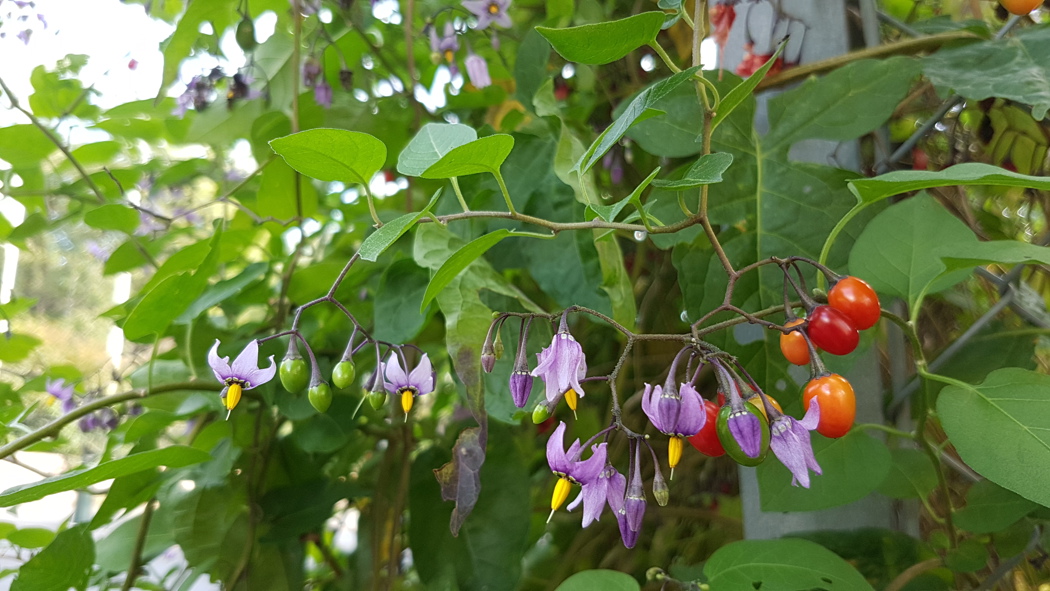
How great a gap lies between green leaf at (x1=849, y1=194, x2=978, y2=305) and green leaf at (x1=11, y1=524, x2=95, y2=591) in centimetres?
65

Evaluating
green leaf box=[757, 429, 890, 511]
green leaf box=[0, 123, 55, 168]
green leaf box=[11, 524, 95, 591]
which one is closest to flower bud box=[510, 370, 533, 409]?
green leaf box=[757, 429, 890, 511]

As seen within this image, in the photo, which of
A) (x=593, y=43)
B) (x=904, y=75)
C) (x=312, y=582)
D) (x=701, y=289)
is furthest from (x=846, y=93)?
(x=312, y=582)

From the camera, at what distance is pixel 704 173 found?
31cm

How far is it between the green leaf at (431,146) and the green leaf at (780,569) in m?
0.32

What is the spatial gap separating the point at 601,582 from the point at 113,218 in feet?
1.93

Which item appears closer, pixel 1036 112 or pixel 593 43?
pixel 593 43

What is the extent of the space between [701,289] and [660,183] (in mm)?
172

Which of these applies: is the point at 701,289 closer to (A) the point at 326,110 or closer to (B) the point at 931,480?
(B) the point at 931,480

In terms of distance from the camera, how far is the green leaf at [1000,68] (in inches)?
18.4

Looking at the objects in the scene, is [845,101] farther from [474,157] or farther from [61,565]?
[61,565]

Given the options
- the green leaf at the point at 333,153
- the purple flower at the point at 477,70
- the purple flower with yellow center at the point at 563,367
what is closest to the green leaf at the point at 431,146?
the green leaf at the point at 333,153

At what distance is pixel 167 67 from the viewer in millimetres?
673

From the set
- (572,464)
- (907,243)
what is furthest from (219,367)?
(907,243)

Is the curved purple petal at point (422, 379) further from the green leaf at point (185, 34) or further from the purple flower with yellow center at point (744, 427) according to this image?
the green leaf at point (185, 34)
